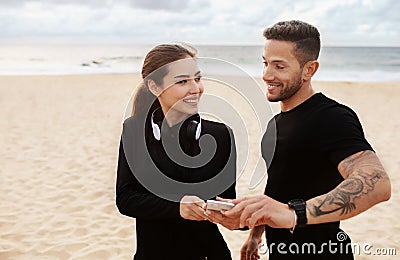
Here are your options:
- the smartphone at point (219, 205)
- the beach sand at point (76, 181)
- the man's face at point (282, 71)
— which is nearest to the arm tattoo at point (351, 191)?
the smartphone at point (219, 205)

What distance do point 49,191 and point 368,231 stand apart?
4.39 meters

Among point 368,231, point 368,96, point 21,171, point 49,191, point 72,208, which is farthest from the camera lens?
point 368,96

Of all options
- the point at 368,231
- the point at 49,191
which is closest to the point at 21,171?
the point at 49,191

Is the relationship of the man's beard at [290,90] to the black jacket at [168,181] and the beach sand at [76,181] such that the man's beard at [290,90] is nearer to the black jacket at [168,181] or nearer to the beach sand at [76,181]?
the black jacket at [168,181]

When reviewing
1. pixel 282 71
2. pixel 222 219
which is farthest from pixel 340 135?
pixel 222 219

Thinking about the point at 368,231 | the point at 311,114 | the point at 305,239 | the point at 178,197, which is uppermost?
the point at 311,114

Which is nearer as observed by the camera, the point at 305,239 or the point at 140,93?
the point at 305,239

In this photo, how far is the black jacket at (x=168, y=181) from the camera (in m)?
2.27

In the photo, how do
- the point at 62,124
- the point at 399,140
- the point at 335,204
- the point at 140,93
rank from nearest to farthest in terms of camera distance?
the point at 335,204
the point at 140,93
the point at 399,140
the point at 62,124

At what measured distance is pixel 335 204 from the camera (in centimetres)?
175

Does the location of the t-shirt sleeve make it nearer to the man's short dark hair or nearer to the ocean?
the man's short dark hair

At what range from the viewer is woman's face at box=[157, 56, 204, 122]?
2350 millimetres

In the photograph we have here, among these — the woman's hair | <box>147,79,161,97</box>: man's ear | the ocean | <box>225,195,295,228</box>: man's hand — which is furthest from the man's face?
the ocean

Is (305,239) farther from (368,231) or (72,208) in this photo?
(72,208)
